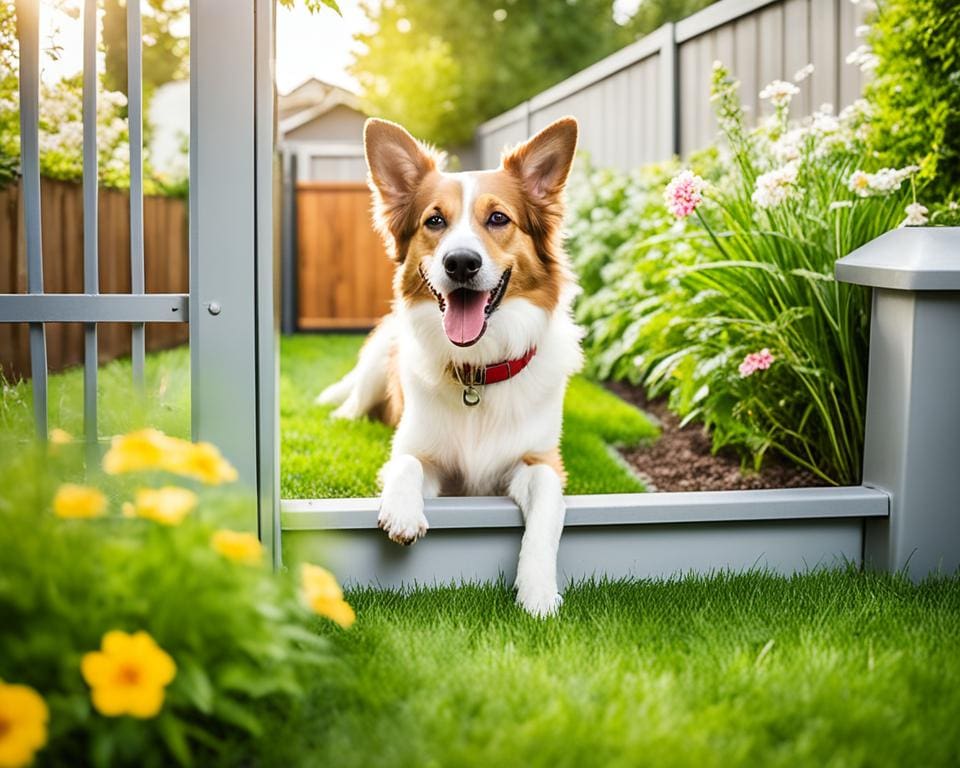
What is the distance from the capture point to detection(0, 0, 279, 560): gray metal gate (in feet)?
8.81

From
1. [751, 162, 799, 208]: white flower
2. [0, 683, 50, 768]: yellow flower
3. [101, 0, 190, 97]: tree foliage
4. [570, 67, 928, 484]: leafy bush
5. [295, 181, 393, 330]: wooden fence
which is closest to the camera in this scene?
[0, 683, 50, 768]: yellow flower

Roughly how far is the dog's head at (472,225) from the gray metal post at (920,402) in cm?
103

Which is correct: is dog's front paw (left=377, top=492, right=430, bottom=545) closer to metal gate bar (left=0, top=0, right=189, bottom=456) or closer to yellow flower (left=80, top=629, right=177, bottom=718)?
metal gate bar (left=0, top=0, right=189, bottom=456)

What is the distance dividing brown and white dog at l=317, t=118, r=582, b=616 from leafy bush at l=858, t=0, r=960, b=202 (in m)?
1.50

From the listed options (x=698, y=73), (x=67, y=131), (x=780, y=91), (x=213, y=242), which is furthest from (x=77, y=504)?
(x=698, y=73)

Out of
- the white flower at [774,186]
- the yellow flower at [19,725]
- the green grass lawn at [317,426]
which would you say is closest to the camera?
the yellow flower at [19,725]

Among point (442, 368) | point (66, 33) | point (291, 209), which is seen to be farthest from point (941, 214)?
point (291, 209)

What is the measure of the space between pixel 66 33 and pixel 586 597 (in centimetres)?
246

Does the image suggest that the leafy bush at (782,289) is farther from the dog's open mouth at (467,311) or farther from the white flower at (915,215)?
the dog's open mouth at (467,311)

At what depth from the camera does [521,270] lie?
3400 millimetres

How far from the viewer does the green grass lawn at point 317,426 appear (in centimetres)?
291

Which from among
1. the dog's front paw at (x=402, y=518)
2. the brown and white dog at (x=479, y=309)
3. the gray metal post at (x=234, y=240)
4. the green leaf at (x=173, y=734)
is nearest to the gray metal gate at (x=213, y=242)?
the gray metal post at (x=234, y=240)

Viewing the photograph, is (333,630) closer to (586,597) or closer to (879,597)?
(586,597)

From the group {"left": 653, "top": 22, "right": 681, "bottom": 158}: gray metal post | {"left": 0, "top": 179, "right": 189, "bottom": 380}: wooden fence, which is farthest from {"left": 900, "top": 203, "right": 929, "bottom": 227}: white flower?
{"left": 653, "top": 22, "right": 681, "bottom": 158}: gray metal post
